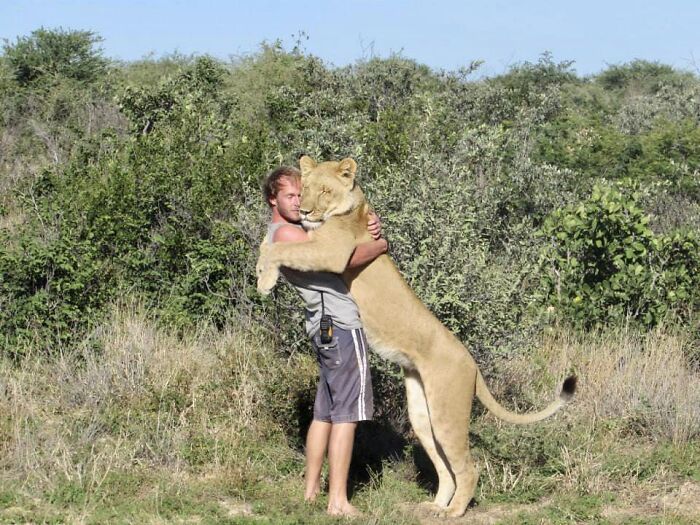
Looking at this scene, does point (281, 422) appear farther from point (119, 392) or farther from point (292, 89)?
point (292, 89)

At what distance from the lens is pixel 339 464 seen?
507 centimetres

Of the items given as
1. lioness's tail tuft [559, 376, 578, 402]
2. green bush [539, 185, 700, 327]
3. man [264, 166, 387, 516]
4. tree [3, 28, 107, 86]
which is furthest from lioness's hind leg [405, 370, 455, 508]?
tree [3, 28, 107, 86]

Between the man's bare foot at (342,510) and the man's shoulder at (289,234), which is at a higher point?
the man's shoulder at (289,234)

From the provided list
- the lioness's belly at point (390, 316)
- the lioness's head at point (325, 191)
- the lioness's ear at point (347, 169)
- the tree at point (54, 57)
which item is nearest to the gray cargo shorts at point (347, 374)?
the lioness's belly at point (390, 316)

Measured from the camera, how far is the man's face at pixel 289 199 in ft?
16.7

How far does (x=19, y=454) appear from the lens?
18.0 feet

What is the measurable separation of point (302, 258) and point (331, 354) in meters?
0.54

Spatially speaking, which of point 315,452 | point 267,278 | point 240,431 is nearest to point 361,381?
point 315,452

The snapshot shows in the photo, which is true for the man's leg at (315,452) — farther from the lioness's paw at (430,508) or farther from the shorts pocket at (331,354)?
the lioness's paw at (430,508)

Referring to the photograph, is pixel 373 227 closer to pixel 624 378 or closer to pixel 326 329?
pixel 326 329

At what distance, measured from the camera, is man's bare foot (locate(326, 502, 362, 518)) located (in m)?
5.09

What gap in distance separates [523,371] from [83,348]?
9.66 ft

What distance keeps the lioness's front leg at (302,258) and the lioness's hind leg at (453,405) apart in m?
0.78

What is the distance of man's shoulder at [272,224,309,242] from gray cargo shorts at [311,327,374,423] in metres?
0.48
